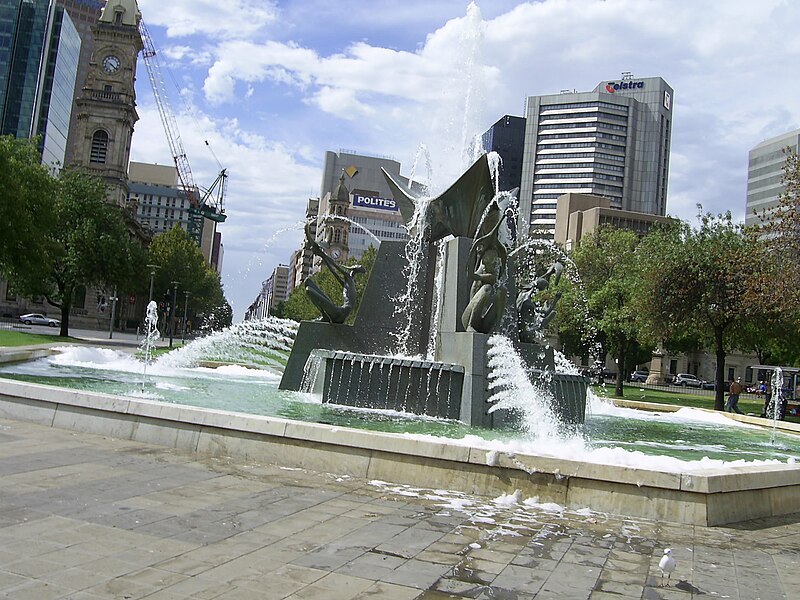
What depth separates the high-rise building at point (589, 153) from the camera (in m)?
156

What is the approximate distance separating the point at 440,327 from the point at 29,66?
9849 cm

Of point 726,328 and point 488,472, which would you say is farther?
point 726,328

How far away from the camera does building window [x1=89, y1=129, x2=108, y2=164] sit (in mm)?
91312

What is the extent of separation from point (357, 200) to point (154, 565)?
156 metres

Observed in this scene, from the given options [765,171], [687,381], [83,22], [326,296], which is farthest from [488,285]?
[83,22]

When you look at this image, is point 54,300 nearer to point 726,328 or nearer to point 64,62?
point 726,328

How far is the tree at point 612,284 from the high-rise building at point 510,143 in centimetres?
11879

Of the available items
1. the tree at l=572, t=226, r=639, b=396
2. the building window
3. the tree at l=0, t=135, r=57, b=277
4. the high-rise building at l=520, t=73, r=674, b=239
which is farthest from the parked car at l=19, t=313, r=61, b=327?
the high-rise building at l=520, t=73, r=674, b=239

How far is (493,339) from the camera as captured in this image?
13.9 m

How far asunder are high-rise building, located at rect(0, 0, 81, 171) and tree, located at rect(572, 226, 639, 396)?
239 feet

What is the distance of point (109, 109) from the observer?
301 ft

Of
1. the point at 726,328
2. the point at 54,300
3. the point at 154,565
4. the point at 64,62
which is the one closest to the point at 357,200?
the point at 64,62

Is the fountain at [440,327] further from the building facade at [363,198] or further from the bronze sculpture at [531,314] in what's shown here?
the building facade at [363,198]

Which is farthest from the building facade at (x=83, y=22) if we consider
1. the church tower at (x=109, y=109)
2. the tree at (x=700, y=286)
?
the tree at (x=700, y=286)
